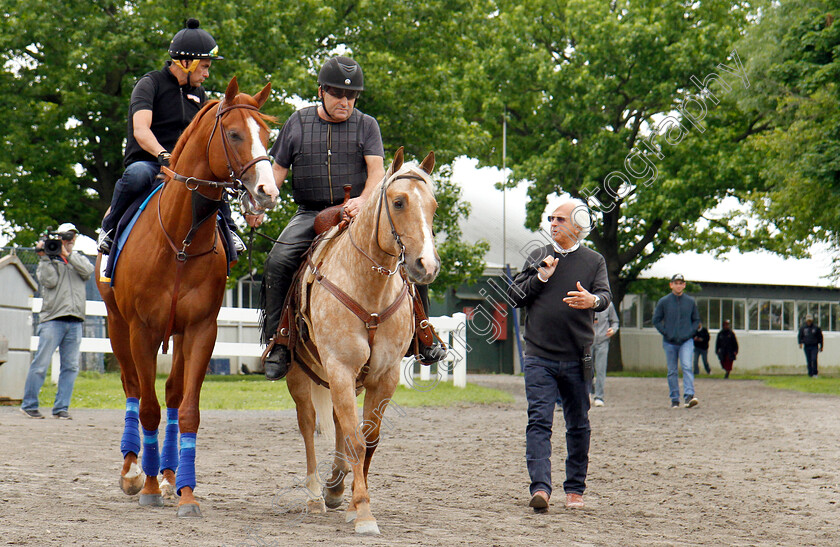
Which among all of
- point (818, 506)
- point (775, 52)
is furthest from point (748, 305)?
point (818, 506)

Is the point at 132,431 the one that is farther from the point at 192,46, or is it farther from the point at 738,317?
the point at 738,317

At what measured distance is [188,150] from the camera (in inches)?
254

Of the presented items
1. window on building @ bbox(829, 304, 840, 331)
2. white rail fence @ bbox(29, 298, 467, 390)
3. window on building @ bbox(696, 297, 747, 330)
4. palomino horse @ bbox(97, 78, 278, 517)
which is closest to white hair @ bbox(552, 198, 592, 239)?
palomino horse @ bbox(97, 78, 278, 517)

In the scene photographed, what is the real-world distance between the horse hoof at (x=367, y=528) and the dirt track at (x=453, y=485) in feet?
0.21

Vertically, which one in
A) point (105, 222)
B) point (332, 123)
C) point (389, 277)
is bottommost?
point (389, 277)

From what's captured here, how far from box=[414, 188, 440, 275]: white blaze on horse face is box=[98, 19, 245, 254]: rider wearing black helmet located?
199 centimetres

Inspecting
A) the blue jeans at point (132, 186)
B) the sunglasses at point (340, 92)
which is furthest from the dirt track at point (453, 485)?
the sunglasses at point (340, 92)

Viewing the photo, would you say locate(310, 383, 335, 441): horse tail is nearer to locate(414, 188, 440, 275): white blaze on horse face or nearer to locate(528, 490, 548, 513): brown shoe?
locate(528, 490, 548, 513): brown shoe

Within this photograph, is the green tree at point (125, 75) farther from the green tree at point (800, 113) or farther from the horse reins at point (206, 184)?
the horse reins at point (206, 184)

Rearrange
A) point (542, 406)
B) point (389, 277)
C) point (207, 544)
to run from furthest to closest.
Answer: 1. point (542, 406)
2. point (389, 277)
3. point (207, 544)

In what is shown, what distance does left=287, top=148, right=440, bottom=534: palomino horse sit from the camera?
5812 millimetres

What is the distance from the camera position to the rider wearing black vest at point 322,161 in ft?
→ 22.8

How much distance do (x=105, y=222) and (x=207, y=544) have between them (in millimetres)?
3135

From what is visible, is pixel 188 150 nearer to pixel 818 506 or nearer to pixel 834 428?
pixel 818 506
